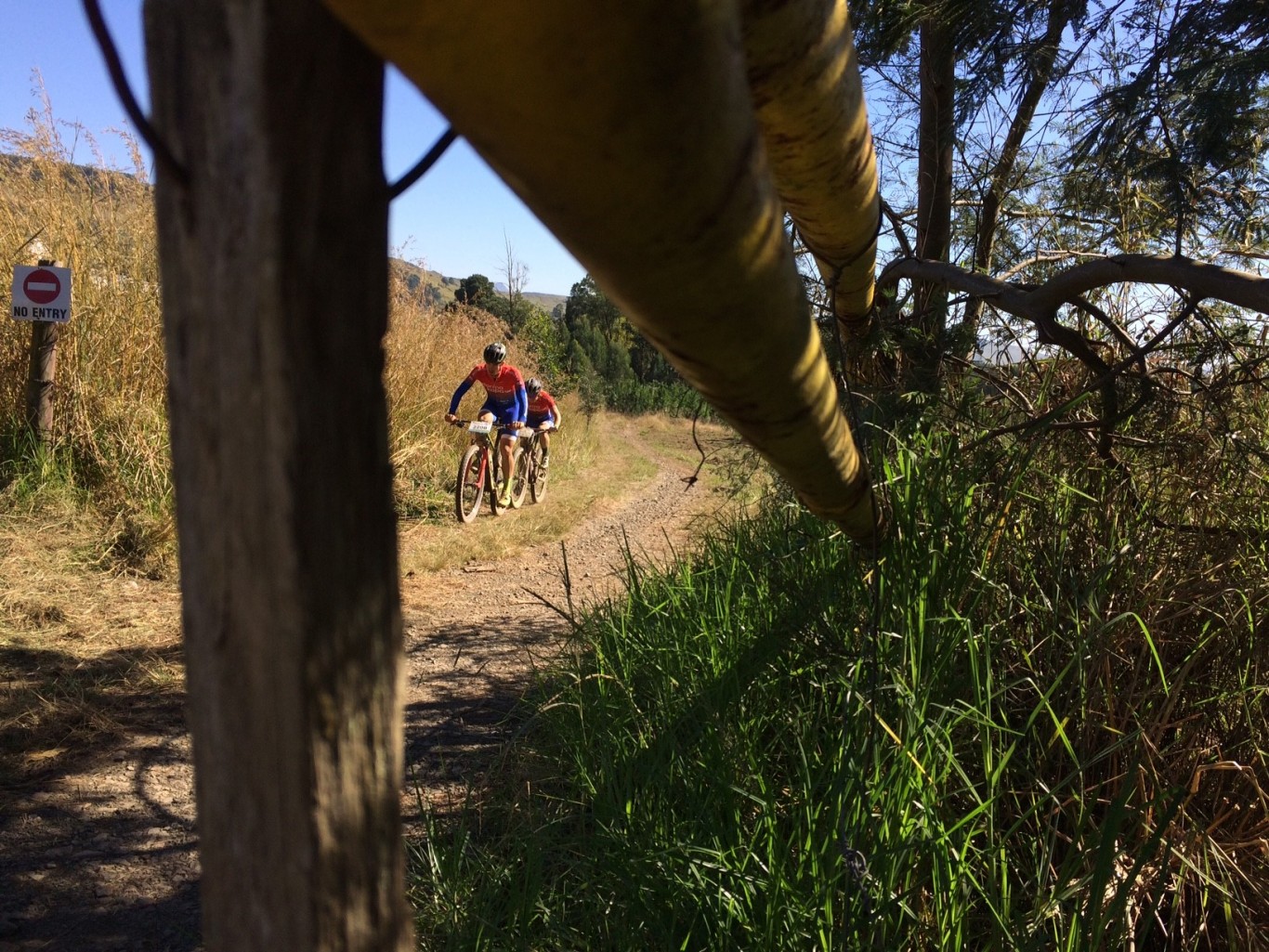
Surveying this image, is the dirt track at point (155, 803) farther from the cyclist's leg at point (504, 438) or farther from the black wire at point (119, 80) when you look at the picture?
the cyclist's leg at point (504, 438)

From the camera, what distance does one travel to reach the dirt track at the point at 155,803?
2574mm

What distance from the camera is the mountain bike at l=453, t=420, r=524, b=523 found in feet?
27.7

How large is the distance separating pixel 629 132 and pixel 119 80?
357mm

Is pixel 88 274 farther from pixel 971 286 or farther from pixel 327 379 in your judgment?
pixel 327 379

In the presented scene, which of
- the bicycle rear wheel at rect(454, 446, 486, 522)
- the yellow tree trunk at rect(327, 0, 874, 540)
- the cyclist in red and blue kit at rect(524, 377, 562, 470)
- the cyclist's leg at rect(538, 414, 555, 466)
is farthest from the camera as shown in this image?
the cyclist in red and blue kit at rect(524, 377, 562, 470)

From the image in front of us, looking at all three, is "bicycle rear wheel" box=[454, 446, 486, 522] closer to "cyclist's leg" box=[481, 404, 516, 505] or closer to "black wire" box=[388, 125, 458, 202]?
"cyclist's leg" box=[481, 404, 516, 505]

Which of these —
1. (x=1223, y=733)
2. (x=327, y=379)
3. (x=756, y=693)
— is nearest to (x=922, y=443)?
(x=756, y=693)

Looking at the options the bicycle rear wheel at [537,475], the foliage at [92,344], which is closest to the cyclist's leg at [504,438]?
the bicycle rear wheel at [537,475]

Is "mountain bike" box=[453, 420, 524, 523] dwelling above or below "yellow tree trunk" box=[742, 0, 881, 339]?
below

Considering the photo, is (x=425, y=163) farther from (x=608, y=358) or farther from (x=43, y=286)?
(x=608, y=358)

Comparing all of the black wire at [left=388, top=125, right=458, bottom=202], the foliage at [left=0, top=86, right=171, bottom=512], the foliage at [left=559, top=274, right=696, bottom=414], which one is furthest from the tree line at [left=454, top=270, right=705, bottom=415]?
the black wire at [left=388, top=125, right=458, bottom=202]

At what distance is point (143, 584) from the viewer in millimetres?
5449

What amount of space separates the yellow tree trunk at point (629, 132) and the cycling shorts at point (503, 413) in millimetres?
8558

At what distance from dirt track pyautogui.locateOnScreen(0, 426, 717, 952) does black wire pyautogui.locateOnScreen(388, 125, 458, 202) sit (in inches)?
48.3
